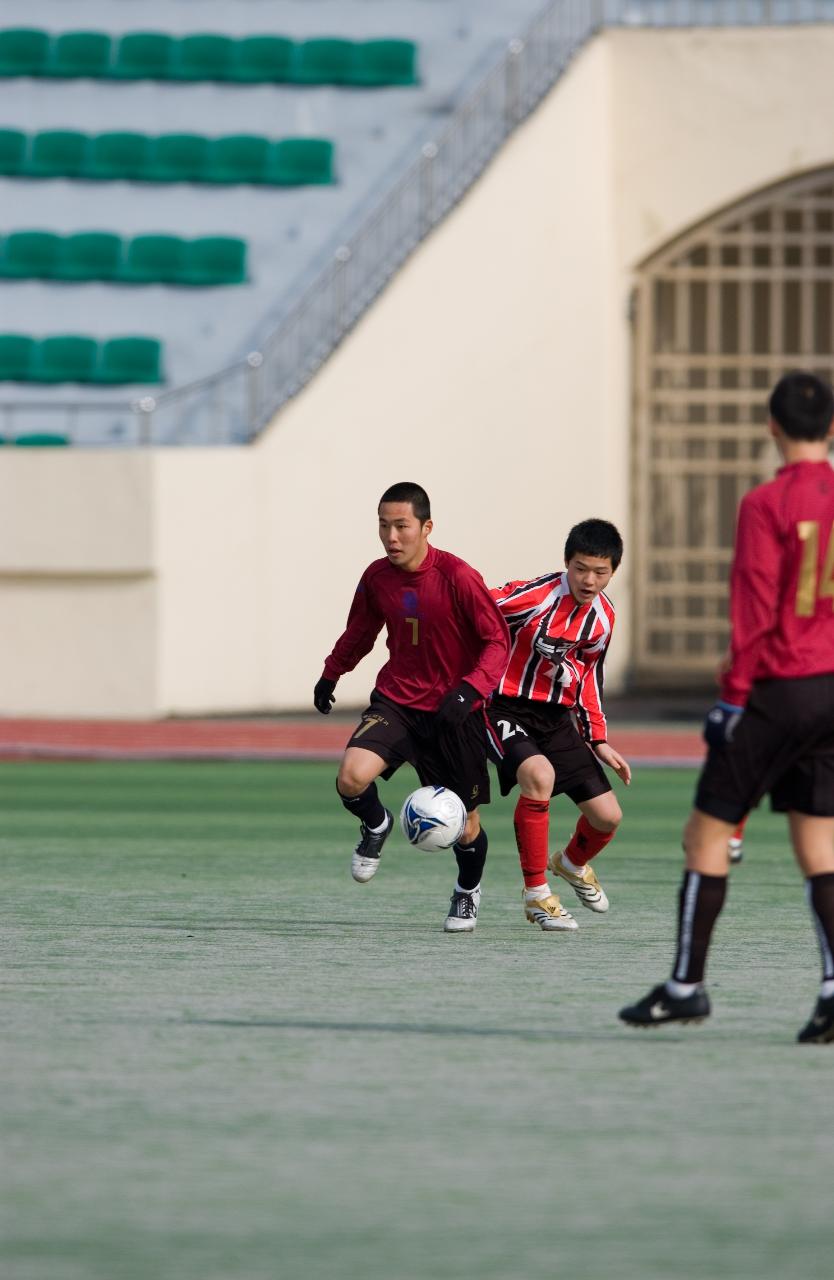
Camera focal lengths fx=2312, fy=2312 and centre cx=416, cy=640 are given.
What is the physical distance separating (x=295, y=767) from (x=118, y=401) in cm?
852

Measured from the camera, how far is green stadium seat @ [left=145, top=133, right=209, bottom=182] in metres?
27.8

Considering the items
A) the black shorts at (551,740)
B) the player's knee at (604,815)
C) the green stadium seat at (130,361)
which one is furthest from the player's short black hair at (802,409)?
the green stadium seat at (130,361)

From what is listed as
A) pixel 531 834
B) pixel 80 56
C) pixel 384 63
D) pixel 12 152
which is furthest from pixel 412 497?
pixel 80 56

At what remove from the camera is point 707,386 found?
28672mm

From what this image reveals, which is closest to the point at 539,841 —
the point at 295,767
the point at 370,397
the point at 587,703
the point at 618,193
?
the point at 587,703

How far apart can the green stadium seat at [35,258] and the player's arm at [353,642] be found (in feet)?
60.9

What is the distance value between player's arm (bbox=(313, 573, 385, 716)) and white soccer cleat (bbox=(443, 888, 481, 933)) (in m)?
0.97

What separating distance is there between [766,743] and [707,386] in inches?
886

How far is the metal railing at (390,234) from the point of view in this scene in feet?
83.1

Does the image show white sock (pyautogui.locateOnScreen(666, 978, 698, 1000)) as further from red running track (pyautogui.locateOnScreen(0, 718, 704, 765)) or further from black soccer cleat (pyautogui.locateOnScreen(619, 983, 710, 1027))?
red running track (pyautogui.locateOnScreen(0, 718, 704, 765))

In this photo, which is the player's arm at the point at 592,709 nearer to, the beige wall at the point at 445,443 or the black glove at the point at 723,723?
the black glove at the point at 723,723

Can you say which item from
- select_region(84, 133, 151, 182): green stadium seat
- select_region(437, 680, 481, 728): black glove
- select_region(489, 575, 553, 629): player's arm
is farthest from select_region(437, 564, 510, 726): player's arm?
select_region(84, 133, 151, 182): green stadium seat

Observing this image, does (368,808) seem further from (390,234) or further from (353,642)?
(390,234)

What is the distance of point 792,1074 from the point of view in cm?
644
